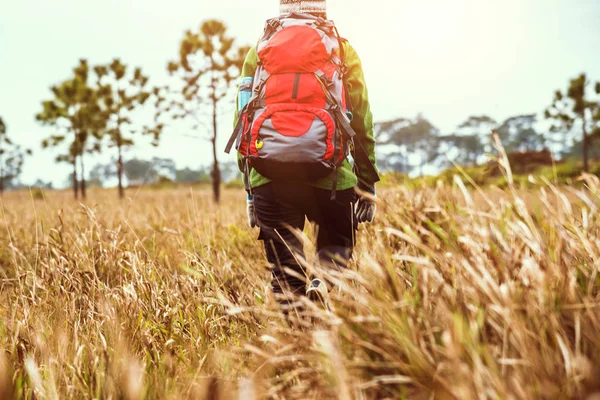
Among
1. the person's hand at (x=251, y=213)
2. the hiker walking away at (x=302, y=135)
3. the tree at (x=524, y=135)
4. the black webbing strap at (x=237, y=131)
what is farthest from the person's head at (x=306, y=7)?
the tree at (x=524, y=135)

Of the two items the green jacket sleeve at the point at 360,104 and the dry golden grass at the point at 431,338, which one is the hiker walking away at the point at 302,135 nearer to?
the green jacket sleeve at the point at 360,104

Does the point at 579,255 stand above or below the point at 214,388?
above

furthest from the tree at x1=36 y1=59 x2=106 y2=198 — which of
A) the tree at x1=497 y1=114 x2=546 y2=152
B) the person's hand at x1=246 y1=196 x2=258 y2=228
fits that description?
the tree at x1=497 y1=114 x2=546 y2=152

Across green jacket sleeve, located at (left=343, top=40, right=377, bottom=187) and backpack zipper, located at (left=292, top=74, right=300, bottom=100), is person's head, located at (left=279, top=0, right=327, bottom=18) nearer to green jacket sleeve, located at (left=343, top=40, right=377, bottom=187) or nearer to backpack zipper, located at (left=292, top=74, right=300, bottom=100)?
green jacket sleeve, located at (left=343, top=40, right=377, bottom=187)

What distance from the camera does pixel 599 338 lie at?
1.30m

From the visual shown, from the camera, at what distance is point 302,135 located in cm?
235

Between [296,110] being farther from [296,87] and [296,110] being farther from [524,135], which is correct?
[524,135]

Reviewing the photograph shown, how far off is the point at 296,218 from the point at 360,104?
79cm

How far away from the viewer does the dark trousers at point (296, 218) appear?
2.60m

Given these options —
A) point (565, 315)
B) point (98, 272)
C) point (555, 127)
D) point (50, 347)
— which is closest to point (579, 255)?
point (565, 315)

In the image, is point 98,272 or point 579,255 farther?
point 98,272

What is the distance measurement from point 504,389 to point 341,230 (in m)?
1.68

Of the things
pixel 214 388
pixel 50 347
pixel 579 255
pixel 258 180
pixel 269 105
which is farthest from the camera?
pixel 258 180

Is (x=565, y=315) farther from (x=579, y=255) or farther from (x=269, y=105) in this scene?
(x=269, y=105)
